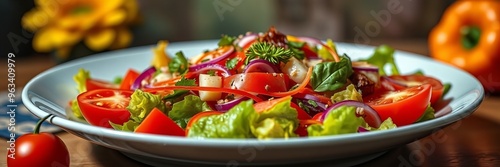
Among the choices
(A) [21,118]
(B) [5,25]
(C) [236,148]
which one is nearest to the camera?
(C) [236,148]

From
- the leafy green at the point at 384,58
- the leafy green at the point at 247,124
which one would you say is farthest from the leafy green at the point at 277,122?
the leafy green at the point at 384,58

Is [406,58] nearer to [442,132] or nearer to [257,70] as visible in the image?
[442,132]

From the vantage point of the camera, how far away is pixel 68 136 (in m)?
2.18

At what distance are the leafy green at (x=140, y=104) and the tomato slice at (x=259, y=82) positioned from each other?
8.5 inches

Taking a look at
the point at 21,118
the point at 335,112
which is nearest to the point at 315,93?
the point at 335,112

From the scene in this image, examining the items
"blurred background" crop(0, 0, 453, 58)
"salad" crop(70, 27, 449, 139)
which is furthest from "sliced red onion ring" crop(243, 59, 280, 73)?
"blurred background" crop(0, 0, 453, 58)

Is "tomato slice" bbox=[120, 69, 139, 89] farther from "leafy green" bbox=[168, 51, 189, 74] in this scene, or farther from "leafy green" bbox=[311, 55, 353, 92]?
"leafy green" bbox=[311, 55, 353, 92]

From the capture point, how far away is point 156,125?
1.64 m

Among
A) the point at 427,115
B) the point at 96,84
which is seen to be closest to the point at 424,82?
the point at 427,115

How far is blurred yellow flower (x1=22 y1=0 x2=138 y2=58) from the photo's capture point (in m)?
3.53

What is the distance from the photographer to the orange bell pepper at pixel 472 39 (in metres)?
3.11

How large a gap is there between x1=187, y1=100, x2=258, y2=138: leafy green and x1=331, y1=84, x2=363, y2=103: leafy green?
0.38 m

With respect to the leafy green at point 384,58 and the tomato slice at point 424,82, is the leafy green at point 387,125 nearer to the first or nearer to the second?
the tomato slice at point 424,82

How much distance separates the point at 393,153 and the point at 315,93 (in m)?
0.27
